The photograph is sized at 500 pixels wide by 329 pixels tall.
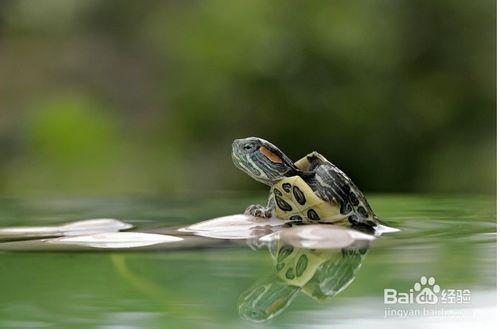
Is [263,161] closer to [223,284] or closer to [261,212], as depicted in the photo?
[261,212]

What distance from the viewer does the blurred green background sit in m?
3.84

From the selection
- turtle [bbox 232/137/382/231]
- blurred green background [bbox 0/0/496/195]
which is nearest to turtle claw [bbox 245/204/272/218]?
turtle [bbox 232/137/382/231]

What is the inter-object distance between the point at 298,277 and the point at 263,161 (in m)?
0.43

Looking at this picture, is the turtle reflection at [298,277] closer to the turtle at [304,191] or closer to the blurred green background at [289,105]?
the turtle at [304,191]

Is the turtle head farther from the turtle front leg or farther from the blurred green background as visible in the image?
the blurred green background

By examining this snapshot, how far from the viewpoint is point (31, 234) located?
1669mm

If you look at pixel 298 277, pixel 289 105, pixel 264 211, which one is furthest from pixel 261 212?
pixel 289 105

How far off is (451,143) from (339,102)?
46cm

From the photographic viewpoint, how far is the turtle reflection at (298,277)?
1.12 metres

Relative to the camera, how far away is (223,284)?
122cm

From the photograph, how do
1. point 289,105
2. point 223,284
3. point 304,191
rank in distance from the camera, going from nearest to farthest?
point 223,284 → point 304,191 → point 289,105

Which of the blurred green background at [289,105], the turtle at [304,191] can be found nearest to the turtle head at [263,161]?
the turtle at [304,191]

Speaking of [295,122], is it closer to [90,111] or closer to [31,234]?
[90,111]

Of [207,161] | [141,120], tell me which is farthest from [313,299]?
[141,120]
